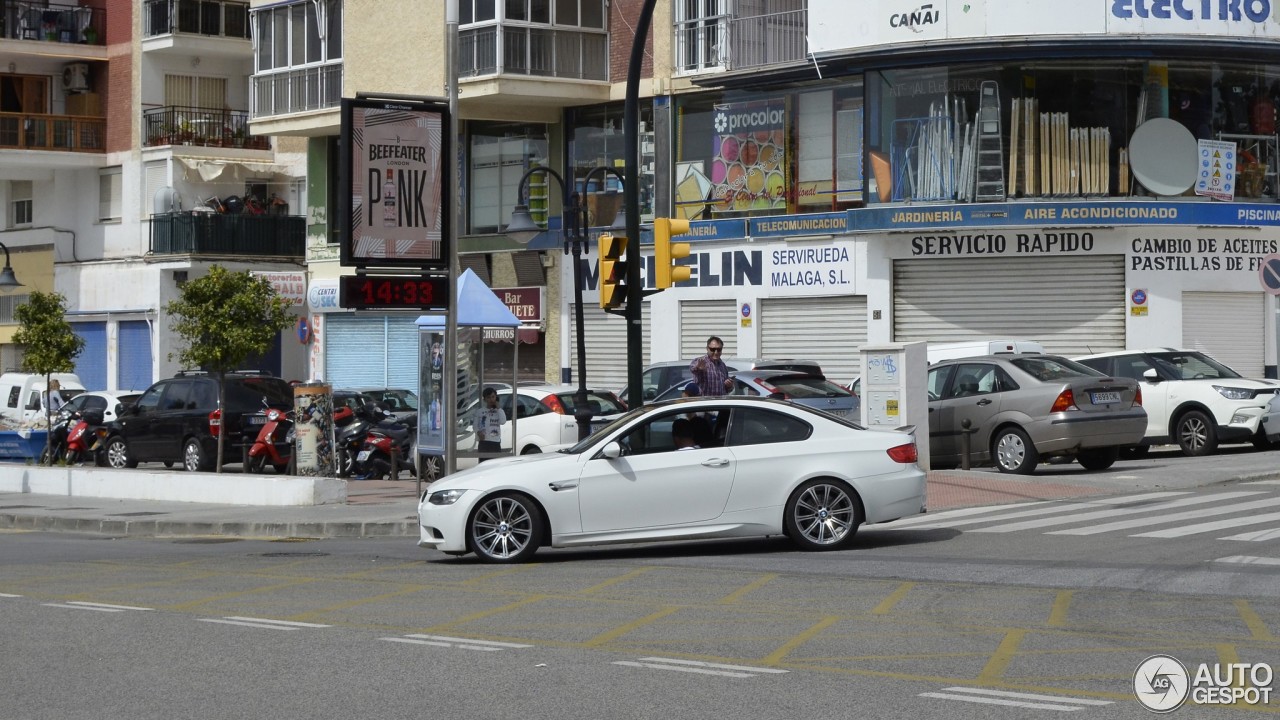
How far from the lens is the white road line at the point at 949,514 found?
16844mm

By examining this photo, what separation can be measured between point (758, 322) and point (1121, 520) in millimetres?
18461

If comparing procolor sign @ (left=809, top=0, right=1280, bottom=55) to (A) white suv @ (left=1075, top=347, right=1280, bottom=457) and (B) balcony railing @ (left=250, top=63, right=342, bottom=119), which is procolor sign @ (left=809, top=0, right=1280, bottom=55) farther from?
(B) balcony railing @ (left=250, top=63, right=342, bottom=119)

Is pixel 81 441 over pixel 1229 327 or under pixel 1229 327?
under

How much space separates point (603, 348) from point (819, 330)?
5.99 m

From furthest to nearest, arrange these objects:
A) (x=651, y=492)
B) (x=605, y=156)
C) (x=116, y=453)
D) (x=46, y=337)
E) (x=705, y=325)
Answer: (x=605, y=156) → (x=705, y=325) → (x=116, y=453) → (x=46, y=337) → (x=651, y=492)

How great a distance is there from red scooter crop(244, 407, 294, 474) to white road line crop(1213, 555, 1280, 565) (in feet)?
54.9

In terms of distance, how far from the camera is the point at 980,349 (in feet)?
83.7

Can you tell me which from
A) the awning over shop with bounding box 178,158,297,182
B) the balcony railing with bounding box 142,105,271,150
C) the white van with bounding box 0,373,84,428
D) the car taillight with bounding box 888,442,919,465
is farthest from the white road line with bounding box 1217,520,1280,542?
the balcony railing with bounding box 142,105,271,150

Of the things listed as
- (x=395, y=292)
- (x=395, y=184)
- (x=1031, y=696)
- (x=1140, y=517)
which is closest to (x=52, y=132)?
(x=395, y=184)

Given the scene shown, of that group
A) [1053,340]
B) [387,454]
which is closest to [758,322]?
[1053,340]

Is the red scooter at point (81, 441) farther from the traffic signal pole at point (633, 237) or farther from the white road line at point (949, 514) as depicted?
the white road line at point (949, 514)

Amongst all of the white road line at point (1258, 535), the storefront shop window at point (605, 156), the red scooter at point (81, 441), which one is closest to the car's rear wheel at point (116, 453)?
the red scooter at point (81, 441)

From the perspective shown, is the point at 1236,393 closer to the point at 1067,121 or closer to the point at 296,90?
the point at 1067,121

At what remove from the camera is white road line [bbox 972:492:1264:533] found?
15859mm
